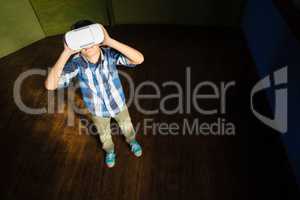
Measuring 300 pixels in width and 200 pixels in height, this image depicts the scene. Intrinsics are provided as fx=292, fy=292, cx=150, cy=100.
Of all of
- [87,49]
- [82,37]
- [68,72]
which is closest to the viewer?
[82,37]

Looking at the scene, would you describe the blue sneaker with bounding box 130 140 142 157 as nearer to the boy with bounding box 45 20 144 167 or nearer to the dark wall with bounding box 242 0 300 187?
the boy with bounding box 45 20 144 167

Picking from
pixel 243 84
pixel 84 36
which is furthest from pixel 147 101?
pixel 84 36

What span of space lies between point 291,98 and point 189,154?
90 cm

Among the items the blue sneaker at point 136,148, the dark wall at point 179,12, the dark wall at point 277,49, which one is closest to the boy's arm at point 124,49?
the blue sneaker at point 136,148

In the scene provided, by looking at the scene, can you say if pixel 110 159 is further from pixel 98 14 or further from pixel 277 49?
pixel 98 14

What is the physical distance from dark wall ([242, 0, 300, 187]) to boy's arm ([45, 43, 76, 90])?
1.62 m

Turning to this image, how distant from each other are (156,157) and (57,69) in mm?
1170

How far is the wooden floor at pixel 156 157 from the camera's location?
2174 mm

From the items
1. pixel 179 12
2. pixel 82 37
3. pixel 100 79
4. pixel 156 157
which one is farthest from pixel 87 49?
pixel 179 12

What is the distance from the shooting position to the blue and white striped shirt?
1.65 metres

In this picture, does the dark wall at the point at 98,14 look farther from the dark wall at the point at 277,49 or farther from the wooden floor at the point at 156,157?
the wooden floor at the point at 156,157

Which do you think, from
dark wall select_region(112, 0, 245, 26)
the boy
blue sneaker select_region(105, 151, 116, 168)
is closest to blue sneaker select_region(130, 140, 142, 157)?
blue sneaker select_region(105, 151, 116, 168)

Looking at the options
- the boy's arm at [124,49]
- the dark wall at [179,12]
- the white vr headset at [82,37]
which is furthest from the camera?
the dark wall at [179,12]

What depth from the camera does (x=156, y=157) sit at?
238 cm
